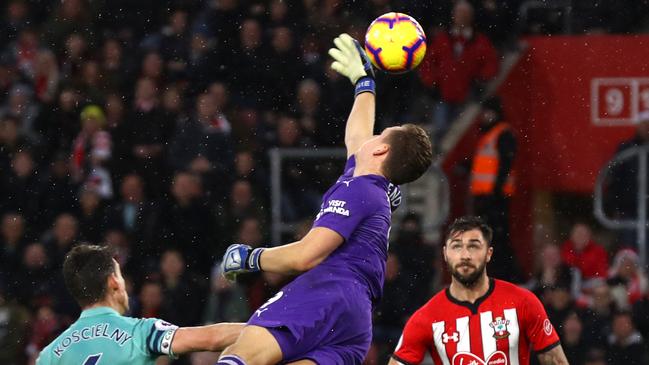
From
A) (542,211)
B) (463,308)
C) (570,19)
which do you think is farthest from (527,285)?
(463,308)

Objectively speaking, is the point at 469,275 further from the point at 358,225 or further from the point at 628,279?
the point at 628,279

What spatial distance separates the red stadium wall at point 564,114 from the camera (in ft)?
39.0

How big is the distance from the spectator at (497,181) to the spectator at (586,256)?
489mm

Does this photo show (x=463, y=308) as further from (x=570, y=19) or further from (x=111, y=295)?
(x=570, y=19)

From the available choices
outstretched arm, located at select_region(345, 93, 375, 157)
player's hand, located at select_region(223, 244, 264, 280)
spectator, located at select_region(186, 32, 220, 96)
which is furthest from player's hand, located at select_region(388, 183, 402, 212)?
spectator, located at select_region(186, 32, 220, 96)

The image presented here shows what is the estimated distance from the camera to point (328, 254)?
622cm

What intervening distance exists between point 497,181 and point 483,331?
4116 millimetres

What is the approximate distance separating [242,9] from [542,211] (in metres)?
3.34

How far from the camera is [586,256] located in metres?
11.4

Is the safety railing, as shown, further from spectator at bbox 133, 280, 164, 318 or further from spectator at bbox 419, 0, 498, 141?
spectator at bbox 133, 280, 164, 318

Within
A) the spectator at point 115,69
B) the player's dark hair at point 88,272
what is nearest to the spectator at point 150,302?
the spectator at point 115,69

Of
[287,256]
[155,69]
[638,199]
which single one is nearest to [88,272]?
[287,256]

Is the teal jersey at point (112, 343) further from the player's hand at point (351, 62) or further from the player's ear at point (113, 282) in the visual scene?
the player's hand at point (351, 62)

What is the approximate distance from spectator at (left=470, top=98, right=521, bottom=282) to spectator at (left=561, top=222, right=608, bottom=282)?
489mm
